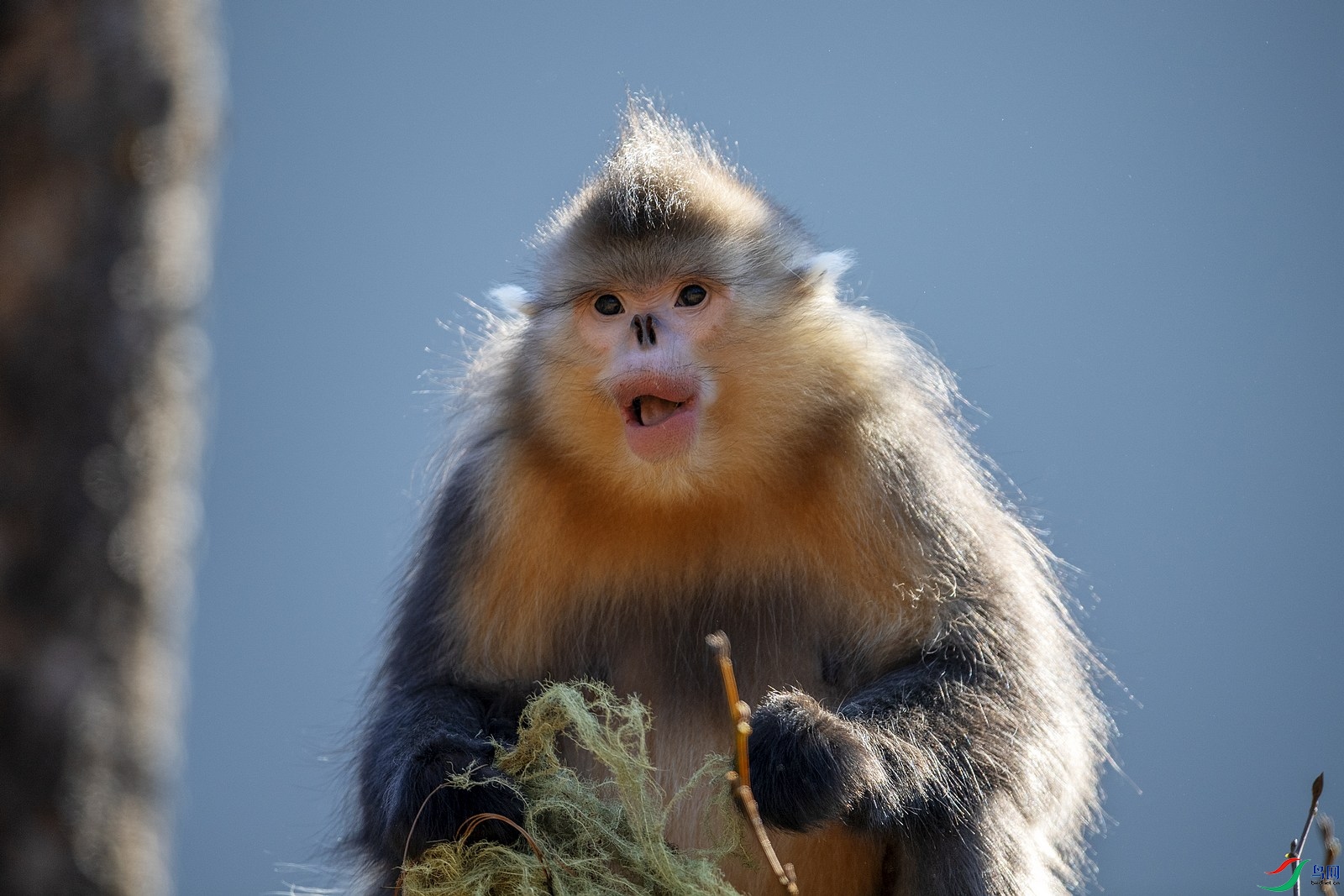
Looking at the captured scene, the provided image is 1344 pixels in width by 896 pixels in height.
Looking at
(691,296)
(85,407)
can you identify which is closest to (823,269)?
(691,296)

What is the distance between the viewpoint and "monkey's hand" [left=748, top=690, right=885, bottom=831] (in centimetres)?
281

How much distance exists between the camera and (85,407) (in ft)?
3.56

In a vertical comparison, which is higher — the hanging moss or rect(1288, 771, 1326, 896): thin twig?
rect(1288, 771, 1326, 896): thin twig

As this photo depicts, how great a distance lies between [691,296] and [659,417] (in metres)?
0.44

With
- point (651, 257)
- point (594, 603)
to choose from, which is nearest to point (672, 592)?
point (594, 603)

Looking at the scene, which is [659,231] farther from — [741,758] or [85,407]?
[85,407]

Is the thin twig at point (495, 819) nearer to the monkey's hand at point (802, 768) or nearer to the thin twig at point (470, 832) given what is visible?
the thin twig at point (470, 832)

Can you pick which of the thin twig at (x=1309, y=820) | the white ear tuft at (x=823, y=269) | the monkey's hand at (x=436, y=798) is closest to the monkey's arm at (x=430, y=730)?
the monkey's hand at (x=436, y=798)

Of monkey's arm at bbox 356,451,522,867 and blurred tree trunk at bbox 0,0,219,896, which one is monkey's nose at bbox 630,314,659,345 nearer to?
monkey's arm at bbox 356,451,522,867

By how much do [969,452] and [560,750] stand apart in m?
1.45

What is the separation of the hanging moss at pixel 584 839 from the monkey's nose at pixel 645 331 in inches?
36.6

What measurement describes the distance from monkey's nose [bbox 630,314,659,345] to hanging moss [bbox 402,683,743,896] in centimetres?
93

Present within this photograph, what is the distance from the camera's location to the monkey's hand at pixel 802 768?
2809 millimetres

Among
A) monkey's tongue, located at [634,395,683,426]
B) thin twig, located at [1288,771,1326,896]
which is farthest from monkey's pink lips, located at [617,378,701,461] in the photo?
thin twig, located at [1288,771,1326,896]
